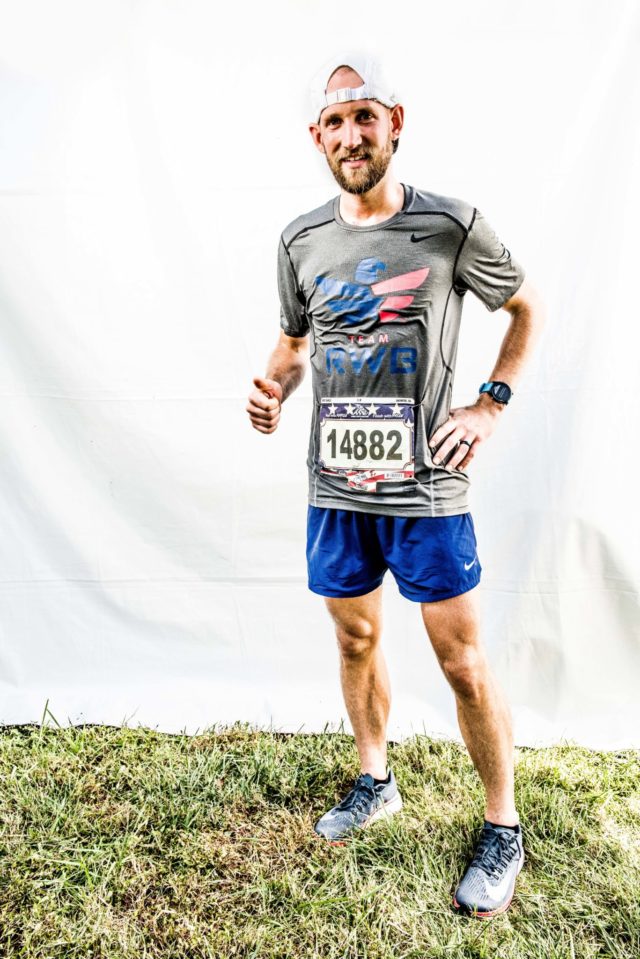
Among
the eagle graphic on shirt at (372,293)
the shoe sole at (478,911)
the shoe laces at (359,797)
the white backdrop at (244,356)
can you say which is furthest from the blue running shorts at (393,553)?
the white backdrop at (244,356)

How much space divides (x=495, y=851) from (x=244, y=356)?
5.86ft

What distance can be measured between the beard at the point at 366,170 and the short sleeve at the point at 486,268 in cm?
25

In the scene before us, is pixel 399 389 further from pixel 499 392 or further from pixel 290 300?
pixel 290 300

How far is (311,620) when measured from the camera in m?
2.96

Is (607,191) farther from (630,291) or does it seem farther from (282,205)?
(282,205)

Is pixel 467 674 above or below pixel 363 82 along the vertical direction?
below

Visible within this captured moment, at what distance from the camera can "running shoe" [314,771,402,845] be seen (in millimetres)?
2158

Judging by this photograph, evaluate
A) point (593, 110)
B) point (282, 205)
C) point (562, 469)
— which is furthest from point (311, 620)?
point (593, 110)

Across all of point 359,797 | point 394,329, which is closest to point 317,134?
point 394,329

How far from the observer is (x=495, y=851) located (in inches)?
77.0

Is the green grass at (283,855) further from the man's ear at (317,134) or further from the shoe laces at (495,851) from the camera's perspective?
the man's ear at (317,134)

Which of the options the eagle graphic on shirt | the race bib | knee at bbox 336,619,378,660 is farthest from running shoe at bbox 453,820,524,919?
the eagle graphic on shirt

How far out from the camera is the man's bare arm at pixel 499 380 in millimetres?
1857

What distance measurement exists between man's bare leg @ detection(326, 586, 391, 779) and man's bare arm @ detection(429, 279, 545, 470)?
0.47 m
